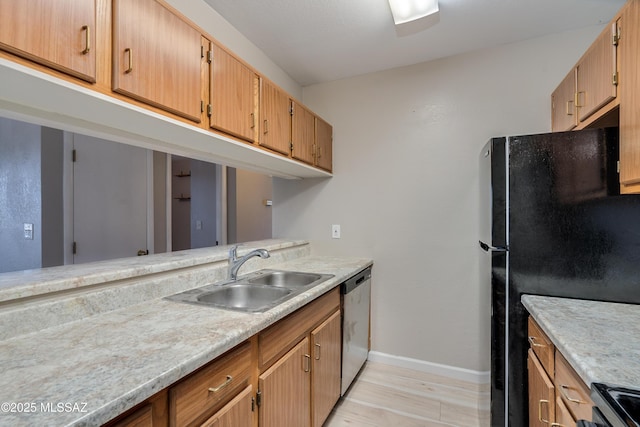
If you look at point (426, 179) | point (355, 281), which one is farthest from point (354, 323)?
point (426, 179)

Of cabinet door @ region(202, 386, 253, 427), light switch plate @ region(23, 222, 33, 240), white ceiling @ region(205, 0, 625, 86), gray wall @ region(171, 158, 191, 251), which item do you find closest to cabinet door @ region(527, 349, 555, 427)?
cabinet door @ region(202, 386, 253, 427)

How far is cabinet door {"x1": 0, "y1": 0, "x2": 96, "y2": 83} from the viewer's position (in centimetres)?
72

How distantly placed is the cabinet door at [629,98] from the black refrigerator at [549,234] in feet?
0.40

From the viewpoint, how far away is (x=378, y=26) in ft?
6.13

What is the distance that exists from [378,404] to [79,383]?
1.81m

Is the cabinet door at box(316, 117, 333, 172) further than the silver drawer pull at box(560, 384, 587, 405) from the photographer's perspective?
Yes

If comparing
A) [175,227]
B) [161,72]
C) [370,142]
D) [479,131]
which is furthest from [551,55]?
[175,227]

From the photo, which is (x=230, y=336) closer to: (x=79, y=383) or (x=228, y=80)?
(x=79, y=383)

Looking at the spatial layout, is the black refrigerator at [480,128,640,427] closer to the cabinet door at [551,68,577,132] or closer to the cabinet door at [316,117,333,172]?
the cabinet door at [551,68,577,132]

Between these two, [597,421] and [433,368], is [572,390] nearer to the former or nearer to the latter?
[597,421]

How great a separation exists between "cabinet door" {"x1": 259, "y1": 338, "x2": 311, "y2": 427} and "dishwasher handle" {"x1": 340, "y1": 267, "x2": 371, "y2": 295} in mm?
484

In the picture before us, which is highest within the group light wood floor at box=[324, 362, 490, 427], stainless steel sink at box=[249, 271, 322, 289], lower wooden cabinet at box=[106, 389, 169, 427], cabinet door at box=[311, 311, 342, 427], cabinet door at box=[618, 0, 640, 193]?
cabinet door at box=[618, 0, 640, 193]

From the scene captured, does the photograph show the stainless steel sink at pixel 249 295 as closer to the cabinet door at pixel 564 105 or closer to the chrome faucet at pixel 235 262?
the chrome faucet at pixel 235 262

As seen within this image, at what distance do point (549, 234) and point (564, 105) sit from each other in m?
0.93
